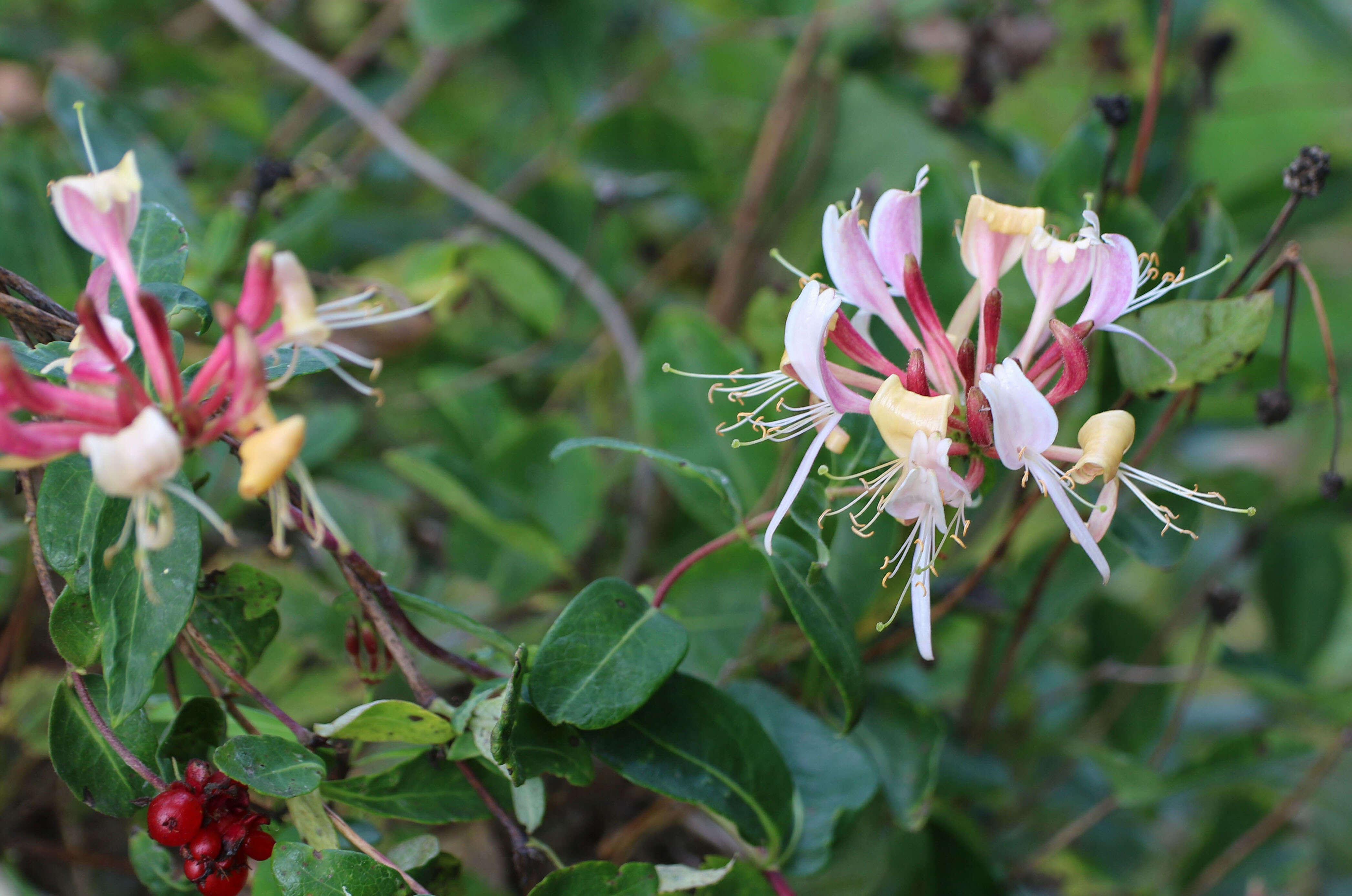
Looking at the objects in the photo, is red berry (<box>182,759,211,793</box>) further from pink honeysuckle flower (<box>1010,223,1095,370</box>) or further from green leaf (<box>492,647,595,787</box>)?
pink honeysuckle flower (<box>1010,223,1095,370</box>)

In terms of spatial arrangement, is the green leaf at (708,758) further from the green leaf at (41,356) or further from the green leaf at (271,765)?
the green leaf at (41,356)

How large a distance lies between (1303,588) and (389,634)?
4.07 feet

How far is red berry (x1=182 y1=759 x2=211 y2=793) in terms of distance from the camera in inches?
22.3

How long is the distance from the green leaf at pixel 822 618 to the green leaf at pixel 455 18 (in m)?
0.95

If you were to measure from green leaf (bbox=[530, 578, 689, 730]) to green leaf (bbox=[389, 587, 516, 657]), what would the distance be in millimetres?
61

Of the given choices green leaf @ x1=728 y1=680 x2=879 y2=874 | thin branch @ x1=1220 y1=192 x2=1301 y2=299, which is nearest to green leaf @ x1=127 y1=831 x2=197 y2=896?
green leaf @ x1=728 y1=680 x2=879 y2=874

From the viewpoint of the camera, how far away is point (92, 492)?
55 cm

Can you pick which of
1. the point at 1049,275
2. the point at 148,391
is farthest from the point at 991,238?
the point at 148,391

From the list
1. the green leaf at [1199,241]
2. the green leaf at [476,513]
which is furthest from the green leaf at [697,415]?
the green leaf at [1199,241]

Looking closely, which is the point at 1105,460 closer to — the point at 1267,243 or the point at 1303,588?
the point at 1267,243

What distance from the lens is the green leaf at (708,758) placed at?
2.06 ft

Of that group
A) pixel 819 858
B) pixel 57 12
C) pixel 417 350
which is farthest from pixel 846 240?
pixel 57 12

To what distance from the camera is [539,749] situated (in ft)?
1.95

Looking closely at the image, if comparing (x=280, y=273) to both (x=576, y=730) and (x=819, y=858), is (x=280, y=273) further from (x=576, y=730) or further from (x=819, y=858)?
(x=819, y=858)
